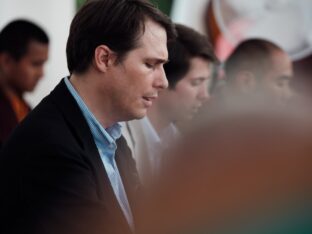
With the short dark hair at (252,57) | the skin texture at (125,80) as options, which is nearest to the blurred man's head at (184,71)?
the short dark hair at (252,57)

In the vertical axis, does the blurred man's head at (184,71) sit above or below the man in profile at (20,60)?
below

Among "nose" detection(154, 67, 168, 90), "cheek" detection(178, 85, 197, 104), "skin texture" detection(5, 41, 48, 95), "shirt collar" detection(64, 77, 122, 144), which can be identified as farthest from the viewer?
"skin texture" detection(5, 41, 48, 95)

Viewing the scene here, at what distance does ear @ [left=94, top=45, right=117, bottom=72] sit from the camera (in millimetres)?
2271

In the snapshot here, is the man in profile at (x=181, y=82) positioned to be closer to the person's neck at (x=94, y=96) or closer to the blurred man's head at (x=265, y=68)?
the blurred man's head at (x=265, y=68)

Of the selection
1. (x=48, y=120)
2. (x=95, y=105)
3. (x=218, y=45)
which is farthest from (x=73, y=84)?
(x=218, y=45)

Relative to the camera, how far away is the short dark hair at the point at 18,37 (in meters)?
4.34

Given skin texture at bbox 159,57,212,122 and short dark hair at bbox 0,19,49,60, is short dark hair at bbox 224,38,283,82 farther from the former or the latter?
short dark hair at bbox 0,19,49,60

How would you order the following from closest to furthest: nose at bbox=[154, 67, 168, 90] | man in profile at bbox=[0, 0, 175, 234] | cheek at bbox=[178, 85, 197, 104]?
man in profile at bbox=[0, 0, 175, 234] < nose at bbox=[154, 67, 168, 90] < cheek at bbox=[178, 85, 197, 104]

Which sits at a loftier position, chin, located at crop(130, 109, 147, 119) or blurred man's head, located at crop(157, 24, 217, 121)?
blurred man's head, located at crop(157, 24, 217, 121)

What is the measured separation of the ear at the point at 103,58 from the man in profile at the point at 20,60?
76.0 inches

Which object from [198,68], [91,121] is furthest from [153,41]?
[198,68]

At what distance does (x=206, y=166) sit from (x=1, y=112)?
3.12m

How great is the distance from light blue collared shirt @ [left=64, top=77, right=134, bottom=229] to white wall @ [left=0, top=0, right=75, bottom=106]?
3.59 m

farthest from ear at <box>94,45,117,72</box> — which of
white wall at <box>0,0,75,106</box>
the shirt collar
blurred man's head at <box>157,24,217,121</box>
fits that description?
white wall at <box>0,0,75,106</box>
